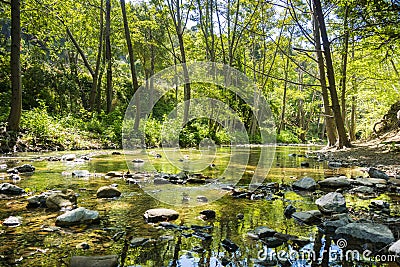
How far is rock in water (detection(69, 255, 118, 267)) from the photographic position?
2.13m

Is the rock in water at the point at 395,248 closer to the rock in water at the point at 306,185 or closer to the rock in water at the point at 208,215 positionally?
the rock in water at the point at 208,215

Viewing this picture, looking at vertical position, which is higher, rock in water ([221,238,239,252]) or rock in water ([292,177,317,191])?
rock in water ([292,177,317,191])

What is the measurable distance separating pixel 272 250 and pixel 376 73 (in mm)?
17982

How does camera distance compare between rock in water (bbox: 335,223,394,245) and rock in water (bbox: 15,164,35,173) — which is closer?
rock in water (bbox: 335,223,394,245)

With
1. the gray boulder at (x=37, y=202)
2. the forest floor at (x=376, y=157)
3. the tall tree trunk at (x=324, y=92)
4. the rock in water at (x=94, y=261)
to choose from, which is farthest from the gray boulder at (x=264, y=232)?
the tall tree trunk at (x=324, y=92)

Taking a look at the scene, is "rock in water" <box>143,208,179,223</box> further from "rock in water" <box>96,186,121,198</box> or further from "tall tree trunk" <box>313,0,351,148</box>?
"tall tree trunk" <box>313,0,351,148</box>

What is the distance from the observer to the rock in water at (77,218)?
10.1 feet

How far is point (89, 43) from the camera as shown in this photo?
24.6 meters

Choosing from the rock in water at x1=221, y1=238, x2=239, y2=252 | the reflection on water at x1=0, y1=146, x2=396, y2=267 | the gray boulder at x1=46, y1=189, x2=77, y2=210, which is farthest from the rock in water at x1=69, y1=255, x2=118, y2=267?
the gray boulder at x1=46, y1=189, x2=77, y2=210

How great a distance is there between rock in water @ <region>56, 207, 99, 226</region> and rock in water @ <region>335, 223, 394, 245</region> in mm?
2308

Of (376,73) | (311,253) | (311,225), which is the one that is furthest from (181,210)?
(376,73)

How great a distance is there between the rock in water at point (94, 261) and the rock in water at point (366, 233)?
1.94 m

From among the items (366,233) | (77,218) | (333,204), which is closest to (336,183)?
(333,204)

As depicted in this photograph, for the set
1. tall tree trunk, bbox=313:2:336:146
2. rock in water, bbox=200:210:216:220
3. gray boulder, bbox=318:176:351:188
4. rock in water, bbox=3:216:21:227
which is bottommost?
rock in water, bbox=200:210:216:220
